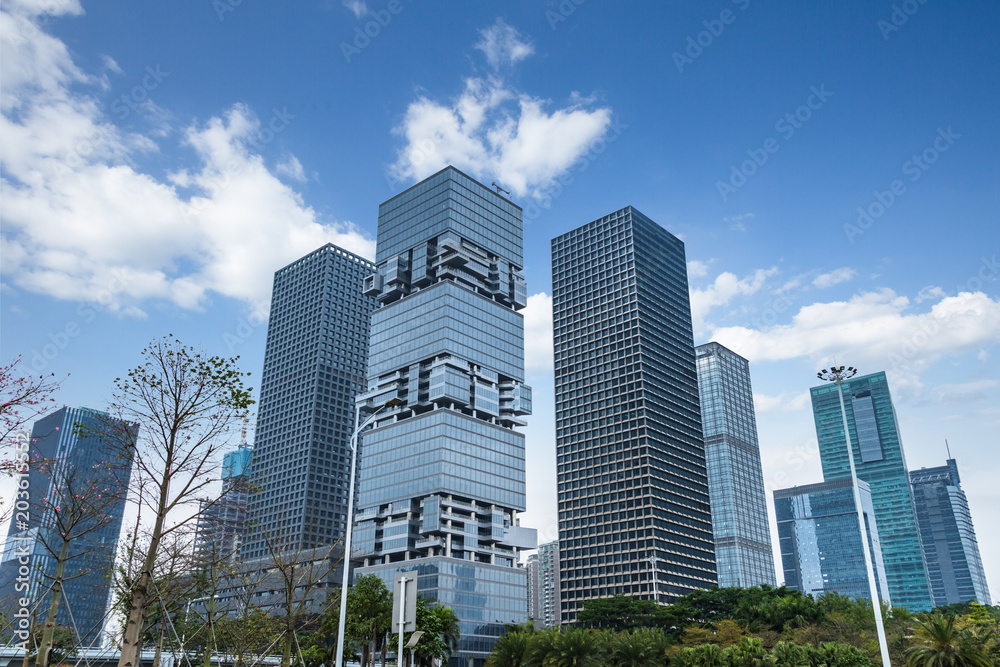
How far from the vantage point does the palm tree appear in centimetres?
4253

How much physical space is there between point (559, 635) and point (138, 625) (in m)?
52.0

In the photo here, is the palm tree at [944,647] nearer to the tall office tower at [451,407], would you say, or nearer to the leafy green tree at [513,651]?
the leafy green tree at [513,651]

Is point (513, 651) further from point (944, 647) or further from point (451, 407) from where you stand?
point (451, 407)

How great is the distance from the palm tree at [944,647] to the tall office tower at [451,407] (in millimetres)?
94706

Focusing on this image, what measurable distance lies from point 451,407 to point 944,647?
112259mm

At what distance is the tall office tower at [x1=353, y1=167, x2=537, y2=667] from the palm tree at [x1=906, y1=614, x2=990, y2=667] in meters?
94.7

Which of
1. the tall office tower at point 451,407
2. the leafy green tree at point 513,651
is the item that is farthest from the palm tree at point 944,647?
the tall office tower at point 451,407

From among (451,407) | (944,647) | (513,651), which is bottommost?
(513,651)

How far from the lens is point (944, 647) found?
4366 centimetres

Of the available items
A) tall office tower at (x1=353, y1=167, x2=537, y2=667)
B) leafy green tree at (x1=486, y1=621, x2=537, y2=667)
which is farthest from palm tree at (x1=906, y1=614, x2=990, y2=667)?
tall office tower at (x1=353, y1=167, x2=537, y2=667)

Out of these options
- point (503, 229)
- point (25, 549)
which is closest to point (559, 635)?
point (25, 549)

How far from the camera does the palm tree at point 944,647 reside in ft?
140

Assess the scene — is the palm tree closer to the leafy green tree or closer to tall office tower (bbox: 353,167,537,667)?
the leafy green tree

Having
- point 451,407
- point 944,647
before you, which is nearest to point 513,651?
point 944,647
